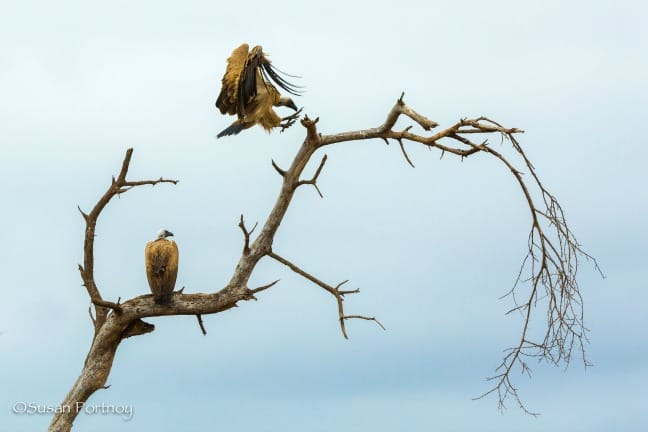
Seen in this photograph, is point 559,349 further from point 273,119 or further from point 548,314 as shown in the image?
point 273,119

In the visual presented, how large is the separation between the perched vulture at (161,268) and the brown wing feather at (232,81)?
64.4 inches

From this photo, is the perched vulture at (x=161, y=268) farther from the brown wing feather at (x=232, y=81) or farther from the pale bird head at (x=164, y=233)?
the brown wing feather at (x=232, y=81)

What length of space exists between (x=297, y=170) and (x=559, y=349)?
2.67 meters

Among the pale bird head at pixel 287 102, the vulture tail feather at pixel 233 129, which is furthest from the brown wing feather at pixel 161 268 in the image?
the pale bird head at pixel 287 102

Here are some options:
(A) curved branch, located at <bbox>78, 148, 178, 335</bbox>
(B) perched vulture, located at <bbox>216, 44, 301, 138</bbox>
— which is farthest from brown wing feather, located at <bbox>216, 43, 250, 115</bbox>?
(A) curved branch, located at <bbox>78, 148, 178, 335</bbox>

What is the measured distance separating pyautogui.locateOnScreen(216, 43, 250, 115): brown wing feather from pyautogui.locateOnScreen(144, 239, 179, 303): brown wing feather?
5.45 feet

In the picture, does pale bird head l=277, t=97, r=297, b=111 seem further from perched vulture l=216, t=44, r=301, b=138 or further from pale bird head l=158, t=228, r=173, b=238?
pale bird head l=158, t=228, r=173, b=238

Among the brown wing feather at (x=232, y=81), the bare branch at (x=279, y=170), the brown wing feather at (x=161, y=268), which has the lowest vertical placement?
the brown wing feather at (x=161, y=268)

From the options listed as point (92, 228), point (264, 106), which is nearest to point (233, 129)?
point (264, 106)

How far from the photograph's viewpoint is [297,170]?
826cm

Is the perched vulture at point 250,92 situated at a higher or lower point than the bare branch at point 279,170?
higher

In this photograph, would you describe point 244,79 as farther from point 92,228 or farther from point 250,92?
point 92,228

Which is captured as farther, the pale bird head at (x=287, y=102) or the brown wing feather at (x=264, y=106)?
the pale bird head at (x=287, y=102)

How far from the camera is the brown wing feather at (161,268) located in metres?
8.32
